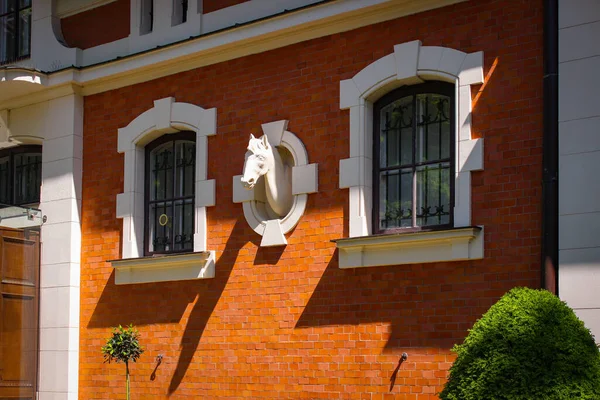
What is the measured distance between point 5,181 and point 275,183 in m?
5.66

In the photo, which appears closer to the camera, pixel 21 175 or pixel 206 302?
pixel 206 302

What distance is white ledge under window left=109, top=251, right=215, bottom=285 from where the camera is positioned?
13.5m

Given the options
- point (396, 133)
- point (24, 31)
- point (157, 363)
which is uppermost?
point (24, 31)

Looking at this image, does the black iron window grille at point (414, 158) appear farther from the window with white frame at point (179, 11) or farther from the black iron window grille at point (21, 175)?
the black iron window grille at point (21, 175)

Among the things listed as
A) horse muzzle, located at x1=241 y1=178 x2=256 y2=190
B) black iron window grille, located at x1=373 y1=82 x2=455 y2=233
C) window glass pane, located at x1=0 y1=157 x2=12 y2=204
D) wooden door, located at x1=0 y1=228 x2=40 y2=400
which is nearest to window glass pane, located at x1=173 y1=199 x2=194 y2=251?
horse muzzle, located at x1=241 y1=178 x2=256 y2=190

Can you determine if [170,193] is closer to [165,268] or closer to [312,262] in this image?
[165,268]

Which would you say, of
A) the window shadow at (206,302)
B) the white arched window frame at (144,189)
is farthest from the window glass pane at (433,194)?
the white arched window frame at (144,189)

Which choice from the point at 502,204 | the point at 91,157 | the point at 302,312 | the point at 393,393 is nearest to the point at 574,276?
the point at 502,204

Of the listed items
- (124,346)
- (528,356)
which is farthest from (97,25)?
(528,356)

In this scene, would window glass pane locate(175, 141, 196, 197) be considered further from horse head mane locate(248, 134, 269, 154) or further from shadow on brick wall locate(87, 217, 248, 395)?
horse head mane locate(248, 134, 269, 154)

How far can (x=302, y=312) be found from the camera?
41.2 feet

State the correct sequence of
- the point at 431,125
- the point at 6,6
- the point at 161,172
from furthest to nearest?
the point at 6,6 < the point at 161,172 < the point at 431,125

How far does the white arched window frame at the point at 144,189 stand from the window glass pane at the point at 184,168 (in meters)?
0.26

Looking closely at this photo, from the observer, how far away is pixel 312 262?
12.5 m
